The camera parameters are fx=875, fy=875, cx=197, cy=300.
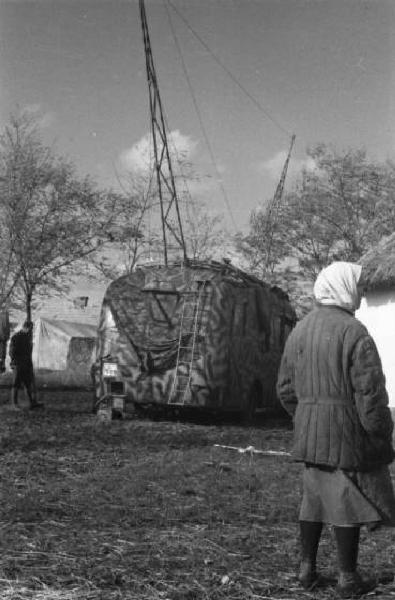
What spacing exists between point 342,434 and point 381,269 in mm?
10237

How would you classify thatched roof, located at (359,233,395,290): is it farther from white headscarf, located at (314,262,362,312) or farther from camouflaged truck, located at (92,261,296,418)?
white headscarf, located at (314,262,362,312)

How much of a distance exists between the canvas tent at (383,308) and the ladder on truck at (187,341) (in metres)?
2.75

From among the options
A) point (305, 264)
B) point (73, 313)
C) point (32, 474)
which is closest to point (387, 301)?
point (32, 474)

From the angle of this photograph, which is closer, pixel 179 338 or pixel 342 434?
pixel 342 434

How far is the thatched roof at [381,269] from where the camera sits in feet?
47.7

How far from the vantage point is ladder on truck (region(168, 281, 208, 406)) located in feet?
47.2

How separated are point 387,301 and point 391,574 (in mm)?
10033

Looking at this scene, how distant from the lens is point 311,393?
16.3ft

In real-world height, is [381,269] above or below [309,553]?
above

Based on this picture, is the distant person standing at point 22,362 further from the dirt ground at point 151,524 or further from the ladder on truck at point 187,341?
the dirt ground at point 151,524

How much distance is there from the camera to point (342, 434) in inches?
188

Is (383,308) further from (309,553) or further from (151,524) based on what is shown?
(309,553)

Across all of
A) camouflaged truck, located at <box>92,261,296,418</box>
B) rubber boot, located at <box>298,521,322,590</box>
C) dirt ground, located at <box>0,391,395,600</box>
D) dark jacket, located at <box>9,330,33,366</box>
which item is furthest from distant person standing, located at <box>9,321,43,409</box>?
rubber boot, located at <box>298,521,322,590</box>

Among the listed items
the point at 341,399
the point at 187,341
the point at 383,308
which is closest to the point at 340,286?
the point at 341,399
